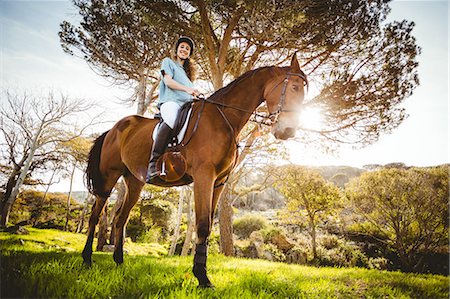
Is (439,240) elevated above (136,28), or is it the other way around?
(136,28)

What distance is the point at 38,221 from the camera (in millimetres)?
22172

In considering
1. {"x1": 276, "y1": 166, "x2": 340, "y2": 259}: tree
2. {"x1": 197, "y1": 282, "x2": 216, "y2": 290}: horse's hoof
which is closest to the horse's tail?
{"x1": 197, "y1": 282, "x2": 216, "y2": 290}: horse's hoof

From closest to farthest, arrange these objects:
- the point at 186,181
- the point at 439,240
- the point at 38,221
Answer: the point at 186,181 → the point at 439,240 → the point at 38,221

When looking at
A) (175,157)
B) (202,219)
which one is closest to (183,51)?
(175,157)

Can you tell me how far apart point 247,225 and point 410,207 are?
16.7 m

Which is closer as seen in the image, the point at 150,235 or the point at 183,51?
the point at 183,51

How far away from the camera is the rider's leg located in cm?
304

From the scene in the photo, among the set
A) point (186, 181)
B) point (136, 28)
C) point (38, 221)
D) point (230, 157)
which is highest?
point (136, 28)

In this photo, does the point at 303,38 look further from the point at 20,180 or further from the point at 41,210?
the point at 41,210

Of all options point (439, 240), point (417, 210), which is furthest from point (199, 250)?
point (439, 240)

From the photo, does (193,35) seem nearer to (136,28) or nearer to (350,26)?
(136,28)

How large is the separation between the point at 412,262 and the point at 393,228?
213cm

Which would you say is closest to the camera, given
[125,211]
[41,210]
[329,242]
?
[125,211]

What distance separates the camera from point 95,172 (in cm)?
426
